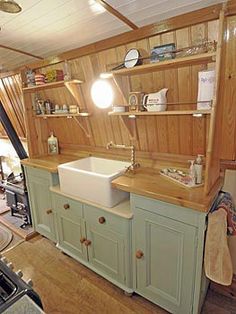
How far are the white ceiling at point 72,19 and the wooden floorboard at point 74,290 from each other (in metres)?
1.99

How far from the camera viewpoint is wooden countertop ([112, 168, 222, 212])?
1.20 metres

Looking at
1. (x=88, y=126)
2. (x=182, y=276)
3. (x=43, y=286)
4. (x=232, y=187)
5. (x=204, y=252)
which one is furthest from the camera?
(x=88, y=126)

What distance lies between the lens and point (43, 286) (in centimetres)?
185

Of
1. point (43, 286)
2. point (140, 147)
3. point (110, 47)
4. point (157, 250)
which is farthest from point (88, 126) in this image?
point (43, 286)

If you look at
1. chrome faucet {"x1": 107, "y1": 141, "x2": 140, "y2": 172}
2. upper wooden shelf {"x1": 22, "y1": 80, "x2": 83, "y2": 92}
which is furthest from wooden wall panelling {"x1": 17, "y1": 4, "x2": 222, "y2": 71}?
chrome faucet {"x1": 107, "y1": 141, "x2": 140, "y2": 172}

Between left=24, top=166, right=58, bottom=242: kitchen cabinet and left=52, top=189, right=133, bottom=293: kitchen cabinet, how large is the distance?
0.50ft

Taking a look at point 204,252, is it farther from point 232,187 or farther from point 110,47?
point 110,47

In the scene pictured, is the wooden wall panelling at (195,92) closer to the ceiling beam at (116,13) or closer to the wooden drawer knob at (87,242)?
the ceiling beam at (116,13)

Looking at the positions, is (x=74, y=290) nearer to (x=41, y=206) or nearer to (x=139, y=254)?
(x=139, y=254)

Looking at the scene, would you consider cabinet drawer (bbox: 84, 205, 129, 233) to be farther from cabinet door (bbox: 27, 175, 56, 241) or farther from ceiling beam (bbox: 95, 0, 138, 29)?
ceiling beam (bbox: 95, 0, 138, 29)

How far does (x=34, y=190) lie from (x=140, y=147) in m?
1.29

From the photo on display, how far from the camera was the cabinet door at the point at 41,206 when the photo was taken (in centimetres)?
221

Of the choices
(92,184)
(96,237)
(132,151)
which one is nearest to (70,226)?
(96,237)

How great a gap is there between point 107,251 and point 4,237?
5.08 ft
